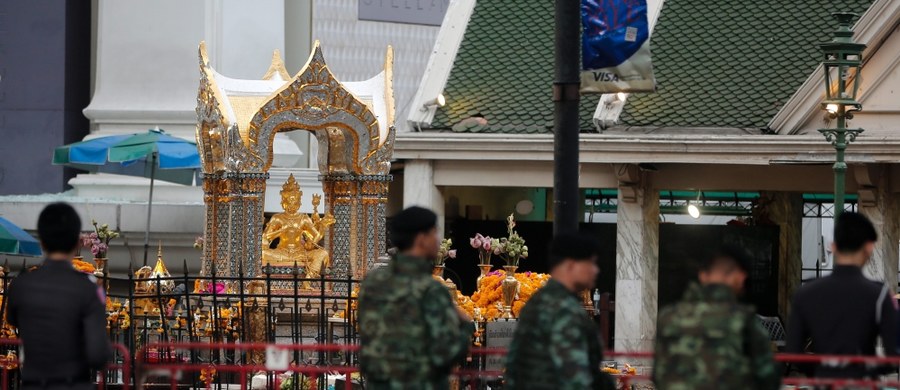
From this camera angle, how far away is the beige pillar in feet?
82.1

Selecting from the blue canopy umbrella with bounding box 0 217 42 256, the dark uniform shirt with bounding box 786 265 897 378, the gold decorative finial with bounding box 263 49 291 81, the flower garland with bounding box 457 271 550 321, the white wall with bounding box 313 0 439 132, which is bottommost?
the flower garland with bounding box 457 271 550 321

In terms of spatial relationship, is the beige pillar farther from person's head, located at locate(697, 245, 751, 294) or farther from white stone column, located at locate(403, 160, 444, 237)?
person's head, located at locate(697, 245, 751, 294)

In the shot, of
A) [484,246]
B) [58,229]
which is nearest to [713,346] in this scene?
[58,229]

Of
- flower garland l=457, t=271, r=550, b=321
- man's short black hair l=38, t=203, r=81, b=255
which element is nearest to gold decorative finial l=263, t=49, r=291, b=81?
flower garland l=457, t=271, r=550, b=321

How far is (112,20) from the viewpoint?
22.8m

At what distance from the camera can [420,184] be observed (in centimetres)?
2317

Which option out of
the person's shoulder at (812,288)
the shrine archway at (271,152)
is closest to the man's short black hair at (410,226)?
the person's shoulder at (812,288)

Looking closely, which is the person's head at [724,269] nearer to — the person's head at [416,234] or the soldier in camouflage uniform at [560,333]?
the soldier in camouflage uniform at [560,333]

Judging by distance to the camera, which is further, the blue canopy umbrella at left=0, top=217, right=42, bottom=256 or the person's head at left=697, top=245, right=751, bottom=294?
the blue canopy umbrella at left=0, top=217, right=42, bottom=256

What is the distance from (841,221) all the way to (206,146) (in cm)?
1079

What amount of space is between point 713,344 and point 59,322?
328 centimetres

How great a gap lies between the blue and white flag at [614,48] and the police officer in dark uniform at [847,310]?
3.19 m

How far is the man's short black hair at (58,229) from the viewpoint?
29.9 ft

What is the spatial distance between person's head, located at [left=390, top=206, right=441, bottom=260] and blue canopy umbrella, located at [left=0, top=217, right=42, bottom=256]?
10303 mm
